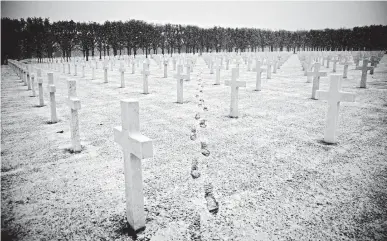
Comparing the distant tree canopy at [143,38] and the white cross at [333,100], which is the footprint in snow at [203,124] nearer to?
the white cross at [333,100]

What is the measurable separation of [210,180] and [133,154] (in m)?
1.49

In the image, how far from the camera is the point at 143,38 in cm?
6594

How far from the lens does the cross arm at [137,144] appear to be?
90.7 inches

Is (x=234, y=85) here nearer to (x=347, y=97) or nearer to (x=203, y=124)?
(x=203, y=124)

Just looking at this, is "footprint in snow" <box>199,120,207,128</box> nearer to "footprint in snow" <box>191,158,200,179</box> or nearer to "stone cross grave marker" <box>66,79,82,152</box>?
"footprint in snow" <box>191,158,200,179</box>

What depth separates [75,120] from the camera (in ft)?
15.2

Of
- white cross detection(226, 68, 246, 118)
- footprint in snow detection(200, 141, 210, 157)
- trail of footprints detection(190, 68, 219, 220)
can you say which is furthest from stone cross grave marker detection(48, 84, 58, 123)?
white cross detection(226, 68, 246, 118)

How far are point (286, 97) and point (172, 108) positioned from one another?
4622 millimetres

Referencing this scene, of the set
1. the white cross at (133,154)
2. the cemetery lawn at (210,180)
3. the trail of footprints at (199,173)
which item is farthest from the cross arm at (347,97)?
the white cross at (133,154)

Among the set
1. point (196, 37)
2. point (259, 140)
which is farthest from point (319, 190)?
point (196, 37)

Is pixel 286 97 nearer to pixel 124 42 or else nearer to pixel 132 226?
pixel 132 226

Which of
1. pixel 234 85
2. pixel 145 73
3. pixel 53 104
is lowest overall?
pixel 53 104

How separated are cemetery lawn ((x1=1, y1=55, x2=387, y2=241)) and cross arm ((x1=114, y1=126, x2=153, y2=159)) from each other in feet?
2.73

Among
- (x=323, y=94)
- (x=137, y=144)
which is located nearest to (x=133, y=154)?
(x=137, y=144)
